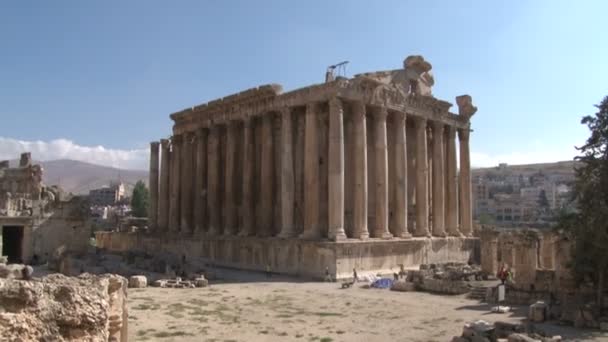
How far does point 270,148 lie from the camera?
38.2m

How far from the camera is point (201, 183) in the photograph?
45.4 meters

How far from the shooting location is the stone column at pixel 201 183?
45.3m

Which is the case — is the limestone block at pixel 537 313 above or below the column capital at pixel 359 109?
below

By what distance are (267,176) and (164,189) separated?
52.5ft

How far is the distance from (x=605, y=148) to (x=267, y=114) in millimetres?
23187

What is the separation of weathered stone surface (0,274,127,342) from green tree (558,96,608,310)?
1639 cm

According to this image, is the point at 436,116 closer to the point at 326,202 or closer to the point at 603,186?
the point at 326,202

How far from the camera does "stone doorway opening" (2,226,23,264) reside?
4259cm

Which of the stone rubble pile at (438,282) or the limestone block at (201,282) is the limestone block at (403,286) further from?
the limestone block at (201,282)

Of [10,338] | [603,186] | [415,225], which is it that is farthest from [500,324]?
[415,225]

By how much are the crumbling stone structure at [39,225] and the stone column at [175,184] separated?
23.2 feet

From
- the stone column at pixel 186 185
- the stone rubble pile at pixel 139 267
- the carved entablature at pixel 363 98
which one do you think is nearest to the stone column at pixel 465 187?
the carved entablature at pixel 363 98

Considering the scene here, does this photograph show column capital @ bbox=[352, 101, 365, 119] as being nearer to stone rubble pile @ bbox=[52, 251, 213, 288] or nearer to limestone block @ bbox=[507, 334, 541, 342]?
stone rubble pile @ bbox=[52, 251, 213, 288]

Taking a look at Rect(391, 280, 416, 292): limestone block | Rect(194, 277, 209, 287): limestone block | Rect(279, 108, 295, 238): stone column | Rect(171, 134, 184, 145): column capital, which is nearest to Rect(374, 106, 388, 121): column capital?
Rect(279, 108, 295, 238): stone column
